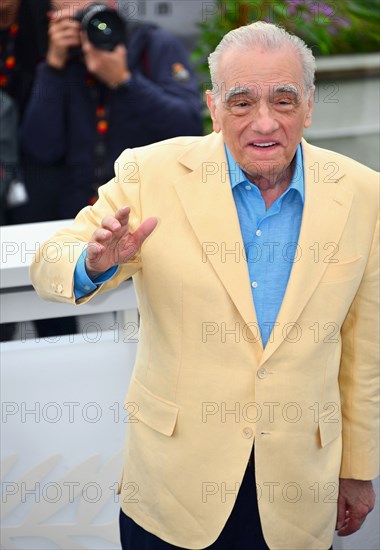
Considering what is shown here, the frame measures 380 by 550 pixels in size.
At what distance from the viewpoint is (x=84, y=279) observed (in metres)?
1.50

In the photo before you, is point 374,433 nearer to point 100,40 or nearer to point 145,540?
point 145,540

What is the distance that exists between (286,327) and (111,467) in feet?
2.45

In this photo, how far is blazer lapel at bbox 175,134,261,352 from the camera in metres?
1.54

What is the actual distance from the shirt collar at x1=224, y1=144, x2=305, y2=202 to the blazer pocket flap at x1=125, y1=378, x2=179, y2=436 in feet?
1.29

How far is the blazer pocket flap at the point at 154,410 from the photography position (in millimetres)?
1619

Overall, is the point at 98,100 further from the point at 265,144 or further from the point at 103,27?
the point at 265,144

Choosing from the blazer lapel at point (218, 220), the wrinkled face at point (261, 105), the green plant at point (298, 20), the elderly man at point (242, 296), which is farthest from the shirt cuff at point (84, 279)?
the green plant at point (298, 20)

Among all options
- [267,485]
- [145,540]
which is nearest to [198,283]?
[267,485]

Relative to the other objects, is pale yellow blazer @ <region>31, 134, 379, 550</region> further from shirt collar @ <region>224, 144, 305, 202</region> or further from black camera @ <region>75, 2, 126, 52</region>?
black camera @ <region>75, 2, 126, 52</region>

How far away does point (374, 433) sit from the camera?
68.9 inches

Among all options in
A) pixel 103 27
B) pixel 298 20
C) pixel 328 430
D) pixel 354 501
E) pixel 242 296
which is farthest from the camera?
pixel 298 20

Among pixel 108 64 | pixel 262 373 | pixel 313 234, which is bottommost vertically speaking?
pixel 262 373

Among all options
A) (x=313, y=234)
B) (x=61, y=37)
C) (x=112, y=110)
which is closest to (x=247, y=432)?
(x=313, y=234)

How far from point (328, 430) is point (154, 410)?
0.32 m
